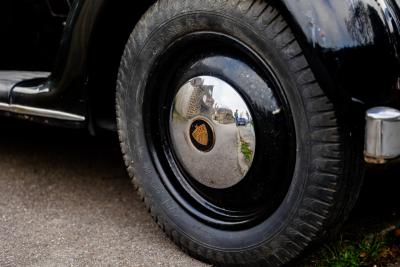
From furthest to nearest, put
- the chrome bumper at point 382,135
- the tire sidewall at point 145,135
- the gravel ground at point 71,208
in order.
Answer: the gravel ground at point 71,208, the tire sidewall at point 145,135, the chrome bumper at point 382,135

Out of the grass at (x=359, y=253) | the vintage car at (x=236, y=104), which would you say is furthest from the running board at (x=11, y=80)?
the grass at (x=359, y=253)

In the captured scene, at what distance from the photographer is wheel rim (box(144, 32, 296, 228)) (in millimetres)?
1933

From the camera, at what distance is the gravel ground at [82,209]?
2.23 meters

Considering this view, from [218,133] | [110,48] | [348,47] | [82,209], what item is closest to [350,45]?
[348,47]

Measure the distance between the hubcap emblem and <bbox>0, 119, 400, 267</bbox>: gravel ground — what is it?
1.35 ft

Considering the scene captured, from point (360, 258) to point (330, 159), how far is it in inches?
19.9

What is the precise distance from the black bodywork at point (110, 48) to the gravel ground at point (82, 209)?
400 mm

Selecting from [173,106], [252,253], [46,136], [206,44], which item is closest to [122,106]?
[173,106]

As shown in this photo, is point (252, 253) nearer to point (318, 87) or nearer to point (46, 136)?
point (318, 87)

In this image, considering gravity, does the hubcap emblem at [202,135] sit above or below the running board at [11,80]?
below

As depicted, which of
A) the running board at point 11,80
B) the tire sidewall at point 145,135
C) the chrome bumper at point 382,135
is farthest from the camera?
the running board at point 11,80

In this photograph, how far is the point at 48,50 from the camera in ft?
9.84

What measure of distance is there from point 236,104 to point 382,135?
49 cm

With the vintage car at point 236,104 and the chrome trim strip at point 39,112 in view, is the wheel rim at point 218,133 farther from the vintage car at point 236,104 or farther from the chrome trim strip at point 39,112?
the chrome trim strip at point 39,112
